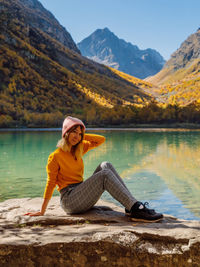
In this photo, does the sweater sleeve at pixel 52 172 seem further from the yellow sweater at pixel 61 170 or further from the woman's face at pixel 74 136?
the woman's face at pixel 74 136

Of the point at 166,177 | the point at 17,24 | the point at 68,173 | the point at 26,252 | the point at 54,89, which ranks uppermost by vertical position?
the point at 17,24

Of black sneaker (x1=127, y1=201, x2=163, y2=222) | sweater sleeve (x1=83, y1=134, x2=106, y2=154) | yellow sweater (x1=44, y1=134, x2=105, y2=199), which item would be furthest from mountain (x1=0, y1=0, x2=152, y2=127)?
black sneaker (x1=127, y1=201, x2=163, y2=222)

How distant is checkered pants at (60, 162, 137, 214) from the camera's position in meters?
3.23

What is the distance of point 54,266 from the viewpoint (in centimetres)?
274

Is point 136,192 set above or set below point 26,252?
below

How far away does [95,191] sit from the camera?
3.36 meters

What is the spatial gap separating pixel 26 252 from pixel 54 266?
0.31 m

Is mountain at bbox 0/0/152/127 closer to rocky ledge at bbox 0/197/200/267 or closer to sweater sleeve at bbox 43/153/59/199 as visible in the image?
sweater sleeve at bbox 43/153/59/199

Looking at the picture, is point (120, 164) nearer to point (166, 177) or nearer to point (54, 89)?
point (166, 177)

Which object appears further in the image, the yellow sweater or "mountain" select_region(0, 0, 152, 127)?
"mountain" select_region(0, 0, 152, 127)

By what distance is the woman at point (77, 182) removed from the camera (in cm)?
322

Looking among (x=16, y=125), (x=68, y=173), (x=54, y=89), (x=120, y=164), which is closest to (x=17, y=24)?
(x=54, y=89)

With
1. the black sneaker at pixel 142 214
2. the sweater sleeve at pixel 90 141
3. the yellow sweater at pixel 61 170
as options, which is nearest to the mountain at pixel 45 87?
the sweater sleeve at pixel 90 141

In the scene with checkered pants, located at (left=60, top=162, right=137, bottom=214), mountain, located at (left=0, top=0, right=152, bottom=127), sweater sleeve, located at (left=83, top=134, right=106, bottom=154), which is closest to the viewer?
checkered pants, located at (left=60, top=162, right=137, bottom=214)
